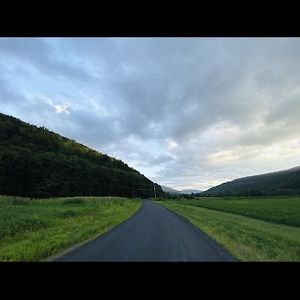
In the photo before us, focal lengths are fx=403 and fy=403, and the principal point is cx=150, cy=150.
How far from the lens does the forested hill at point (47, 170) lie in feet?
273

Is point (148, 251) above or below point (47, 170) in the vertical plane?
below

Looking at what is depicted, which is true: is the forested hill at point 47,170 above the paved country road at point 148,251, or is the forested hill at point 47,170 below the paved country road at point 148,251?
above

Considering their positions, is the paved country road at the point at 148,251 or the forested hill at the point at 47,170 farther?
the forested hill at the point at 47,170

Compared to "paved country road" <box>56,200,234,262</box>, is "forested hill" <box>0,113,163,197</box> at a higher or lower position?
higher

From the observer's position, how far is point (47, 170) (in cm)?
9362

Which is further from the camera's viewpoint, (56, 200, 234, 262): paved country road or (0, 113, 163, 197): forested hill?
(0, 113, 163, 197): forested hill

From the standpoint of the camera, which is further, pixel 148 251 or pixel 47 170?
pixel 47 170

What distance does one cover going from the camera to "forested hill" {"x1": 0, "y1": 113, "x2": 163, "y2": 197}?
83.1 meters

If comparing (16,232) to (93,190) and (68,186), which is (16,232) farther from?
(93,190)
